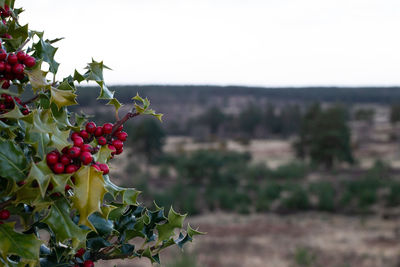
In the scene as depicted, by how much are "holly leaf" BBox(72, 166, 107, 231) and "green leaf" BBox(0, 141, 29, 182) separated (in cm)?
17

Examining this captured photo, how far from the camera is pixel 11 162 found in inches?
41.2

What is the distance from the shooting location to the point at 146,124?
124 feet

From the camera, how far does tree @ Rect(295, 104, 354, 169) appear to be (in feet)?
110

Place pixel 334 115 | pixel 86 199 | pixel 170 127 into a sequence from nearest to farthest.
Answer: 1. pixel 86 199
2. pixel 334 115
3. pixel 170 127

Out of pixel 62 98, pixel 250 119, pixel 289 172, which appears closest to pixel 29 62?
pixel 62 98

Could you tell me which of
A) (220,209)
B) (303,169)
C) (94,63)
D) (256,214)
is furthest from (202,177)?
(94,63)

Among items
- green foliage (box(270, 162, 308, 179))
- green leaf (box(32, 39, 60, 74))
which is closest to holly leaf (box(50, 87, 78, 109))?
green leaf (box(32, 39, 60, 74))

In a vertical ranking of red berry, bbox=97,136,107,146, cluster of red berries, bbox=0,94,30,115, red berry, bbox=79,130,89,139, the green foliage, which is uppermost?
cluster of red berries, bbox=0,94,30,115

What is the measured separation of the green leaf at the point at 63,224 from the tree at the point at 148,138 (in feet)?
119

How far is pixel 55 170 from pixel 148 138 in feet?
122

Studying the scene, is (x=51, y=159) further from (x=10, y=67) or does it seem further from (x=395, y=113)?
(x=395, y=113)

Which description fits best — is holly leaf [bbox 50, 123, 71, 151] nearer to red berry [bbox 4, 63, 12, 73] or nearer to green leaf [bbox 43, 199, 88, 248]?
green leaf [bbox 43, 199, 88, 248]

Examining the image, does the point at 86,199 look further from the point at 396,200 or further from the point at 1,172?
the point at 396,200

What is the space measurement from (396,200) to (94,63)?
25737 millimetres
